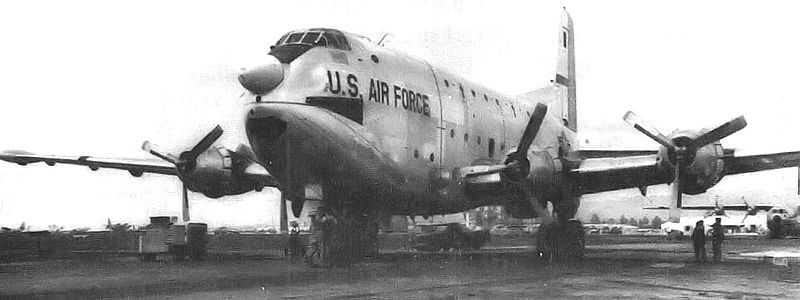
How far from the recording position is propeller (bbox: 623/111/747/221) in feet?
59.4

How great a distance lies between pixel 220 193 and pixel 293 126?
19.6 feet

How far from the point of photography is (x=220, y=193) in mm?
20609

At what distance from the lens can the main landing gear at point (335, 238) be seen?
17250 mm

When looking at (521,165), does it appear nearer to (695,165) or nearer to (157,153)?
(695,165)

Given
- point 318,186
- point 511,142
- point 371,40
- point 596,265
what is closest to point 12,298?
point 318,186

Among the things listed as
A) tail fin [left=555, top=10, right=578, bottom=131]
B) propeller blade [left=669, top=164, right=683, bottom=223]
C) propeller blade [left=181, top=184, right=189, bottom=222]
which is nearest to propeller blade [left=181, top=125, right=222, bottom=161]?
propeller blade [left=181, top=184, right=189, bottom=222]

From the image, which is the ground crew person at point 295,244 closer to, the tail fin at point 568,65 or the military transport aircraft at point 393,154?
the military transport aircraft at point 393,154

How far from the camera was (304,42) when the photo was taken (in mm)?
16688

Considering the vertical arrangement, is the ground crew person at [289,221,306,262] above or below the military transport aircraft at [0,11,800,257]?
below

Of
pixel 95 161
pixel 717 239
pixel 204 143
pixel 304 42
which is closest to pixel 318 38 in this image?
Answer: pixel 304 42

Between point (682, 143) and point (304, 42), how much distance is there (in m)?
8.94

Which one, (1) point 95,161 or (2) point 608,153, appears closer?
(1) point 95,161

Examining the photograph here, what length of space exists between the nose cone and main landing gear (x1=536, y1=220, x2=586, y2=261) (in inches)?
362

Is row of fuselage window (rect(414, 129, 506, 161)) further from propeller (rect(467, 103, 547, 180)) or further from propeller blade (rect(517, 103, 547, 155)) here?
propeller blade (rect(517, 103, 547, 155))
